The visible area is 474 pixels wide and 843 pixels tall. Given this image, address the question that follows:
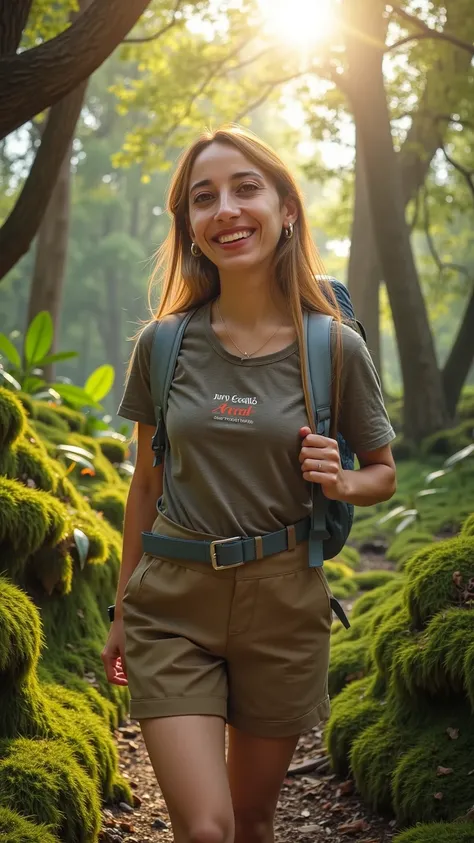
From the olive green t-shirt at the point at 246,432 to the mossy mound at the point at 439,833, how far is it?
1.16 m

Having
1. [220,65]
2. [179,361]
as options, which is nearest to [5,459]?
[179,361]

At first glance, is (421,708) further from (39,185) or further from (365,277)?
(365,277)

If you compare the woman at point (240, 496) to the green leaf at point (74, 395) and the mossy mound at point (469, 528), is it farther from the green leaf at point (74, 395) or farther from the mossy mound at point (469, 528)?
the green leaf at point (74, 395)

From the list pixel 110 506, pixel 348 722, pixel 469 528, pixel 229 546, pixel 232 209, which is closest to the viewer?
pixel 229 546

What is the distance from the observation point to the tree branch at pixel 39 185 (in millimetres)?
6613

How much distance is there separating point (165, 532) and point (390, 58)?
14.6 metres

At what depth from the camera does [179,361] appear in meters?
2.73

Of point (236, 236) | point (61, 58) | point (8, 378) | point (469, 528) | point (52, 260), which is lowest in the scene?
point (469, 528)

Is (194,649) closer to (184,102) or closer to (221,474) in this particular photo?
(221,474)

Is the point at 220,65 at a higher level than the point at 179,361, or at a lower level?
higher

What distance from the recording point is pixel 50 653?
441cm

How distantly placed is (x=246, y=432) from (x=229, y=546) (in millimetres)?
311

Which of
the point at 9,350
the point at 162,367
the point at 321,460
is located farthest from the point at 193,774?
the point at 9,350

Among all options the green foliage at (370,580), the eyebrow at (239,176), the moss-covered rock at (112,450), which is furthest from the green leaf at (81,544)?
the moss-covered rock at (112,450)
